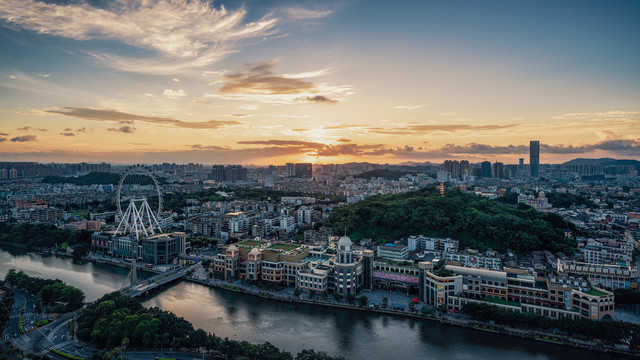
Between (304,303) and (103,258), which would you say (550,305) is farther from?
(103,258)

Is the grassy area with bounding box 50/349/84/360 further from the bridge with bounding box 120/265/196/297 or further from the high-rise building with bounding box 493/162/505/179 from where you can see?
the high-rise building with bounding box 493/162/505/179

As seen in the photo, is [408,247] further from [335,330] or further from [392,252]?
[335,330]

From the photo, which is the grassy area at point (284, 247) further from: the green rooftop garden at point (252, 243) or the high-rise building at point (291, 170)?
the high-rise building at point (291, 170)

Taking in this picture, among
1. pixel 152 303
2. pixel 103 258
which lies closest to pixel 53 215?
pixel 103 258

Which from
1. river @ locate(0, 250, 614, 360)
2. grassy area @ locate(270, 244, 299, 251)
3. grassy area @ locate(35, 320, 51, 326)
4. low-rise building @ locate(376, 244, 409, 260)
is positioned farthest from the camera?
low-rise building @ locate(376, 244, 409, 260)

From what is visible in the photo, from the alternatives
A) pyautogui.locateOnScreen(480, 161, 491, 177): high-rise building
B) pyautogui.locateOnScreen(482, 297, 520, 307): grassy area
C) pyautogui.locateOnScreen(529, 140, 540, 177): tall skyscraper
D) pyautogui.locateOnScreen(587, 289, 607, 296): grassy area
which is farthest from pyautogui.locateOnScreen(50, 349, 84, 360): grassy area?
pyautogui.locateOnScreen(529, 140, 540, 177): tall skyscraper

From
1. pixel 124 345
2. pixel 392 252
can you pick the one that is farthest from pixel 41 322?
pixel 392 252

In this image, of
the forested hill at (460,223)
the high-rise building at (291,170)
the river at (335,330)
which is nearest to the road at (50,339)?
the river at (335,330)
